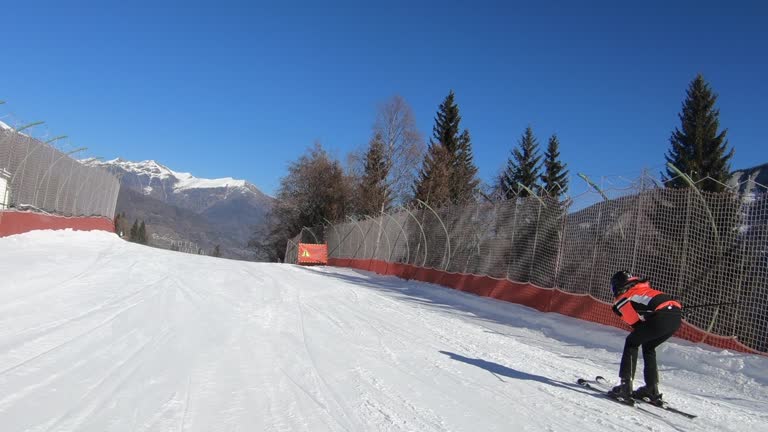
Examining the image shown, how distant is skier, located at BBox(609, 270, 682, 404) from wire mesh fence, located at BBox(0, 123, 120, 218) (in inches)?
667

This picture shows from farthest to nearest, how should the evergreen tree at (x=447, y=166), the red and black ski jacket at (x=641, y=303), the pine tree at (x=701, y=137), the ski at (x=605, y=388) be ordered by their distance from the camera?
the evergreen tree at (x=447, y=166)
the pine tree at (x=701, y=137)
the red and black ski jacket at (x=641, y=303)
the ski at (x=605, y=388)

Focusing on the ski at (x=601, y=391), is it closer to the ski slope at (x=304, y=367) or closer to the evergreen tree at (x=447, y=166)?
the ski slope at (x=304, y=367)

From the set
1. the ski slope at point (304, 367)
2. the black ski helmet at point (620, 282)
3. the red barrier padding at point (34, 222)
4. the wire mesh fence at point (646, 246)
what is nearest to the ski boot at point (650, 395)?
the ski slope at point (304, 367)

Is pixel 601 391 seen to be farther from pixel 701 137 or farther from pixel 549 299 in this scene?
pixel 701 137

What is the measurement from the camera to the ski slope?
4238 mm

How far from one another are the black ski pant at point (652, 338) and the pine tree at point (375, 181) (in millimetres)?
36912

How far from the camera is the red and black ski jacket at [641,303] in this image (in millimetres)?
5535

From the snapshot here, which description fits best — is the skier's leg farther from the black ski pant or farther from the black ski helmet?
the black ski helmet

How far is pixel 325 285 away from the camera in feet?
48.2

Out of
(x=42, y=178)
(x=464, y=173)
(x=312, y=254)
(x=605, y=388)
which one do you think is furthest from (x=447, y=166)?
(x=605, y=388)

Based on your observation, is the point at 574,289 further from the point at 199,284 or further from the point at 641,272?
the point at 199,284

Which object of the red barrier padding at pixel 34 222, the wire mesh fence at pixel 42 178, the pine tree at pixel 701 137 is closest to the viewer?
the red barrier padding at pixel 34 222

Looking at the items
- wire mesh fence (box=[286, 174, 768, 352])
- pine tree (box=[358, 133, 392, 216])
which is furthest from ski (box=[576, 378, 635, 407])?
pine tree (box=[358, 133, 392, 216])

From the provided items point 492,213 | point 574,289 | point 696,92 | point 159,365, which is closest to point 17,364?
point 159,365
